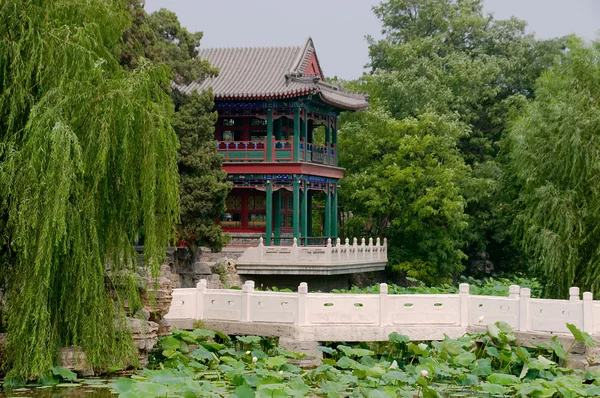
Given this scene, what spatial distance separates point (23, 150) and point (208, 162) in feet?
43.8

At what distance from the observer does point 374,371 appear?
41.1ft

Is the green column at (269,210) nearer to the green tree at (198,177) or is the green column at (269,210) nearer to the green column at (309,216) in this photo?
the green column at (309,216)

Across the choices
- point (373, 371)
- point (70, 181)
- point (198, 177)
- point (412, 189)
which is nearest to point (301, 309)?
point (373, 371)

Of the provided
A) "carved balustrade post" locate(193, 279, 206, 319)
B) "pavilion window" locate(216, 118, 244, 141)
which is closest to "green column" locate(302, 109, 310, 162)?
"pavilion window" locate(216, 118, 244, 141)

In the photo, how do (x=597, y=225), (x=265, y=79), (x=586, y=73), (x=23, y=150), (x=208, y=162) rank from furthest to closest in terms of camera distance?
1. (x=265, y=79)
2. (x=208, y=162)
3. (x=586, y=73)
4. (x=597, y=225)
5. (x=23, y=150)

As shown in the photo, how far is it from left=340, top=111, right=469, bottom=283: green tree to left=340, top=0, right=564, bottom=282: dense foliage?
42 millimetres

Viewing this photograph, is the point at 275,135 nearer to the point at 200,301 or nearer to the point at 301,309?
the point at 200,301

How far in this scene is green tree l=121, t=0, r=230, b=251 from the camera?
82.6 feet

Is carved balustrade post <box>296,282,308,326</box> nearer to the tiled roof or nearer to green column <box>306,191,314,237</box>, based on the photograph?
the tiled roof

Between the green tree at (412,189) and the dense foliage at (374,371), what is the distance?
14.8 m

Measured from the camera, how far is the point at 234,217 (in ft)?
105

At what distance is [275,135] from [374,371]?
64.8 ft

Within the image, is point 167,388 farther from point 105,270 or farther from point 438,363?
point 438,363

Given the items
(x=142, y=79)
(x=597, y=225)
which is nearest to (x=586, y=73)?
(x=597, y=225)
